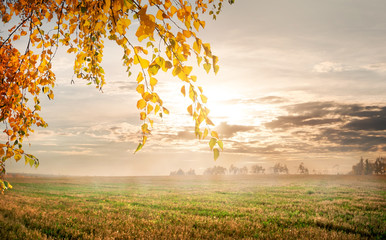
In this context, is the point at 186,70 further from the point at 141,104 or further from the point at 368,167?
the point at 368,167

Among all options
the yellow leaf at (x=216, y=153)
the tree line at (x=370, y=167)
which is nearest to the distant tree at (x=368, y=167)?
the tree line at (x=370, y=167)

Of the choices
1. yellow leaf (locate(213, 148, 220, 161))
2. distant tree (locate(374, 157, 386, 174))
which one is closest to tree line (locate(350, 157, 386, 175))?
distant tree (locate(374, 157, 386, 174))

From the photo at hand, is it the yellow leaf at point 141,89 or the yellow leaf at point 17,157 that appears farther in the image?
the yellow leaf at point 17,157

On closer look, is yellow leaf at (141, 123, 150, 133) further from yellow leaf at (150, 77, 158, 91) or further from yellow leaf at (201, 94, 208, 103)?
yellow leaf at (201, 94, 208, 103)

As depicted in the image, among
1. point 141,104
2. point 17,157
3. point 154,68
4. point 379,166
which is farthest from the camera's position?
point 379,166

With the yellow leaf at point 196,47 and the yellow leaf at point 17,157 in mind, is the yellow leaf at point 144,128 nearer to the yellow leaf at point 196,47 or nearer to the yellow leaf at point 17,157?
the yellow leaf at point 196,47

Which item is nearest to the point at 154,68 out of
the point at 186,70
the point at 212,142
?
the point at 186,70

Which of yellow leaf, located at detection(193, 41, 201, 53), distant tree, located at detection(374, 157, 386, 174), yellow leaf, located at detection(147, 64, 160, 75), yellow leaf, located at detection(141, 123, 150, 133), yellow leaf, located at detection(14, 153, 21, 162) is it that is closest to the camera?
yellow leaf, located at detection(147, 64, 160, 75)

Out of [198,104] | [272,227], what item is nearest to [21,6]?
Answer: [198,104]

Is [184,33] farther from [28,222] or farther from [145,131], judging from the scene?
[28,222]

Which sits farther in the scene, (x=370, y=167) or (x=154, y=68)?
(x=370, y=167)

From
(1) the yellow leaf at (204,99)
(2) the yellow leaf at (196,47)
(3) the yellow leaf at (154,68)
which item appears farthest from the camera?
(1) the yellow leaf at (204,99)

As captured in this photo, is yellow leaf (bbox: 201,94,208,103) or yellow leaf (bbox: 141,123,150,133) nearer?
yellow leaf (bbox: 201,94,208,103)

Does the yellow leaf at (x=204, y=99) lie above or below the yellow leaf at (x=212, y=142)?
above
